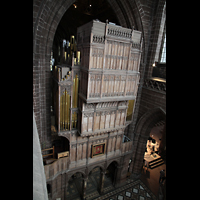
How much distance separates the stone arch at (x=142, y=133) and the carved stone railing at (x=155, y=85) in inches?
56.7

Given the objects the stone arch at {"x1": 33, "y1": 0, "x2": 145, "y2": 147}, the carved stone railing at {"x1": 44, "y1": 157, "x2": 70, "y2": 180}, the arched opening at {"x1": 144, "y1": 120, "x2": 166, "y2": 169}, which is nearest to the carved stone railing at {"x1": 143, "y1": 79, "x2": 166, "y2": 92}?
the arched opening at {"x1": 144, "y1": 120, "x2": 166, "y2": 169}

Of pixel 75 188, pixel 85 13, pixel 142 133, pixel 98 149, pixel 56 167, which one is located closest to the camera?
pixel 56 167

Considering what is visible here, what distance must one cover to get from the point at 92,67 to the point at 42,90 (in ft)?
Result: 9.71

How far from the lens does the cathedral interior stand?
22.1 feet

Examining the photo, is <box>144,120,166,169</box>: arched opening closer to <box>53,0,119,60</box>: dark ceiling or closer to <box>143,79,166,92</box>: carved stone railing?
<box>143,79,166,92</box>: carved stone railing

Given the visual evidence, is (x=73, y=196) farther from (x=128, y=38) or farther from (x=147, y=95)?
(x=128, y=38)

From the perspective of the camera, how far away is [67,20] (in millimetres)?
14477

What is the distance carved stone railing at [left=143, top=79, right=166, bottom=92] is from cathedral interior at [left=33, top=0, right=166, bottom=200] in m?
0.06

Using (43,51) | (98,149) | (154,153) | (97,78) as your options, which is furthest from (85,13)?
(154,153)

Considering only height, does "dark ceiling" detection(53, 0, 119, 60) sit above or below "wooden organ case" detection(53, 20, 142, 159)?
above

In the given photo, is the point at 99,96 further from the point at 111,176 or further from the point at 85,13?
the point at 85,13

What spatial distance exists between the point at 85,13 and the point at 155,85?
30.2 ft

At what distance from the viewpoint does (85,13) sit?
13289 mm
